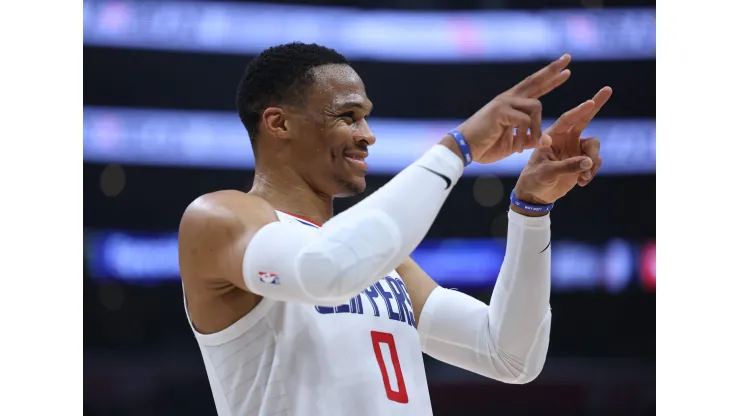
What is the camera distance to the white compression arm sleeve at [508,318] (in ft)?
7.82

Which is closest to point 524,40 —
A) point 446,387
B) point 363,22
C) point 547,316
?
point 363,22

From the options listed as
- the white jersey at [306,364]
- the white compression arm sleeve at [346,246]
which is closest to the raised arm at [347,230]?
the white compression arm sleeve at [346,246]

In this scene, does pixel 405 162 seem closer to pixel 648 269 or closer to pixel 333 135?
pixel 648 269

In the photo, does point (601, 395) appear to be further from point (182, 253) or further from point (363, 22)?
point (182, 253)

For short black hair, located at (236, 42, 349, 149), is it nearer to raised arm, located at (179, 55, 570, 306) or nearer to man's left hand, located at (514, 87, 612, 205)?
raised arm, located at (179, 55, 570, 306)

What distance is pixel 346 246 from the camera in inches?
69.7

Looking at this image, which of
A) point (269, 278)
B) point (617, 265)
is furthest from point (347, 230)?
point (617, 265)

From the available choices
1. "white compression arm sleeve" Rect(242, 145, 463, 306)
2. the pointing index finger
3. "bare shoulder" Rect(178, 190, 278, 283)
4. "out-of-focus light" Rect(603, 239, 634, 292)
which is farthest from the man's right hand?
"out-of-focus light" Rect(603, 239, 634, 292)

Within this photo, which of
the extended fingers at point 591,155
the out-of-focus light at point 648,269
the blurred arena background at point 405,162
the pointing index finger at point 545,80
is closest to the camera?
the pointing index finger at point 545,80

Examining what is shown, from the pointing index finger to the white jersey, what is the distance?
67 cm

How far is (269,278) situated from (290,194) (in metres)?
0.56

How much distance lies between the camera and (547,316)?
2.44m

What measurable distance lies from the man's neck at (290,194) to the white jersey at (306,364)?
1.04 ft

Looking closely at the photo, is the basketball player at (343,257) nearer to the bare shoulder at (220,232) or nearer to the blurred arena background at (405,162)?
the bare shoulder at (220,232)
